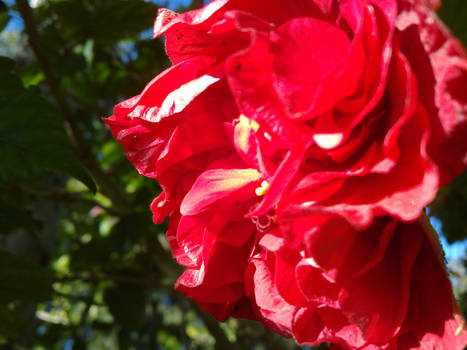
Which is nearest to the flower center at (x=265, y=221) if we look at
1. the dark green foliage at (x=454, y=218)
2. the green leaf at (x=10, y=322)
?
the green leaf at (x=10, y=322)

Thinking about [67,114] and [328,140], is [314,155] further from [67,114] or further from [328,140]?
[67,114]

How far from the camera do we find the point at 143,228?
1089mm

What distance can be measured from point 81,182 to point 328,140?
359mm

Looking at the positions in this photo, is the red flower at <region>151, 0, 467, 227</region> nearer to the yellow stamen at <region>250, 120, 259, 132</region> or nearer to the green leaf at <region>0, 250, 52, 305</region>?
the yellow stamen at <region>250, 120, 259, 132</region>

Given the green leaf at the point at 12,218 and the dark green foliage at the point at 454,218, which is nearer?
the green leaf at the point at 12,218

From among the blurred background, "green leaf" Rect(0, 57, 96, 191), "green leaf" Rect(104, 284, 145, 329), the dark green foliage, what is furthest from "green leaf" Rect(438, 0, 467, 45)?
"green leaf" Rect(104, 284, 145, 329)

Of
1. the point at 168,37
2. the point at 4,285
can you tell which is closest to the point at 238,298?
the point at 168,37

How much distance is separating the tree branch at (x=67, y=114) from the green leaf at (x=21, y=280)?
223 mm

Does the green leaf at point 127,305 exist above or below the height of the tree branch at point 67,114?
below

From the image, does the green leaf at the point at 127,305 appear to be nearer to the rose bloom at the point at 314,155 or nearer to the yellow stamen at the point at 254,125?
the rose bloom at the point at 314,155

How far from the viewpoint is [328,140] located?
0.38 meters

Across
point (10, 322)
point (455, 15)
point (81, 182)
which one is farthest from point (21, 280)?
point (455, 15)

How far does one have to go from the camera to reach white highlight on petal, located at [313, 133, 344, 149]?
0.38m

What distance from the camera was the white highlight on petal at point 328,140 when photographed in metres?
0.38
